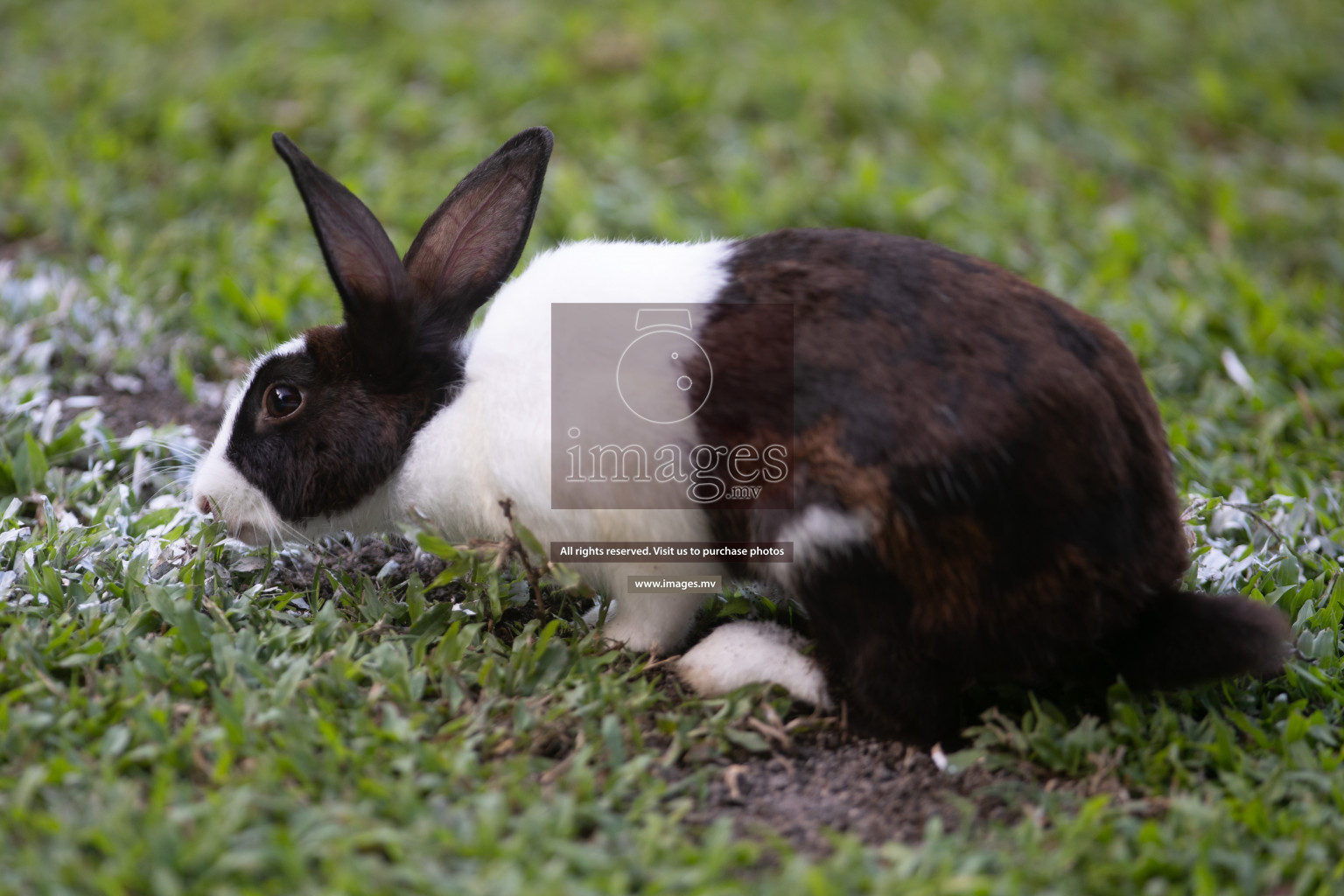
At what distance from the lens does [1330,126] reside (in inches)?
263

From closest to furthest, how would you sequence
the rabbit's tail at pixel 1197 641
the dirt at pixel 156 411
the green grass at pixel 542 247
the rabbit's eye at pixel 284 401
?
→ the green grass at pixel 542 247
the rabbit's tail at pixel 1197 641
the rabbit's eye at pixel 284 401
the dirt at pixel 156 411

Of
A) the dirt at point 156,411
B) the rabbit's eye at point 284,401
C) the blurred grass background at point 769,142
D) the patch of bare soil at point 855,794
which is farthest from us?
the blurred grass background at point 769,142

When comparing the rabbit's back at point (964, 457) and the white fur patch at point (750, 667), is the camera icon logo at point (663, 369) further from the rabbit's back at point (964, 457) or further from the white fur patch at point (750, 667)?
the white fur patch at point (750, 667)

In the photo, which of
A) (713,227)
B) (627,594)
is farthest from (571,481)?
(713,227)

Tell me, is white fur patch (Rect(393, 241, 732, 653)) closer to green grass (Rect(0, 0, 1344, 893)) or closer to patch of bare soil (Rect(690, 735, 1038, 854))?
green grass (Rect(0, 0, 1344, 893))

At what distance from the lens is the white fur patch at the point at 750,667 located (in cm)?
298

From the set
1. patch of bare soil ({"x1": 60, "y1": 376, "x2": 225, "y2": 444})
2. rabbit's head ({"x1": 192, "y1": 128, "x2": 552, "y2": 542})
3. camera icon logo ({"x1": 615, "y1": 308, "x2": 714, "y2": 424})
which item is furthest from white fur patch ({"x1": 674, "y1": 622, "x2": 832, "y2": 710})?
patch of bare soil ({"x1": 60, "y1": 376, "x2": 225, "y2": 444})

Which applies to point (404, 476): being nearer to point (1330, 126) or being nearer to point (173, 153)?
point (173, 153)

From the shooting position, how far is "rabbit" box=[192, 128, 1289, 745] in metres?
2.65

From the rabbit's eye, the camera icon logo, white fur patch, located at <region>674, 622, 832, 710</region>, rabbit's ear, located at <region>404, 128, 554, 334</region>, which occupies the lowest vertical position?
white fur patch, located at <region>674, 622, 832, 710</region>

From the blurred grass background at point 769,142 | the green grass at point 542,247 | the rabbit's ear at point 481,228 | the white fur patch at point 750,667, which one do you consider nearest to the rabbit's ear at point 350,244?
the rabbit's ear at point 481,228

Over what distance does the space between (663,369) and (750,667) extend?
30.0 inches

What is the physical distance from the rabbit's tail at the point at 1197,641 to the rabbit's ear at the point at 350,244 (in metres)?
1.96

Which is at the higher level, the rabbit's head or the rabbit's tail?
the rabbit's head
